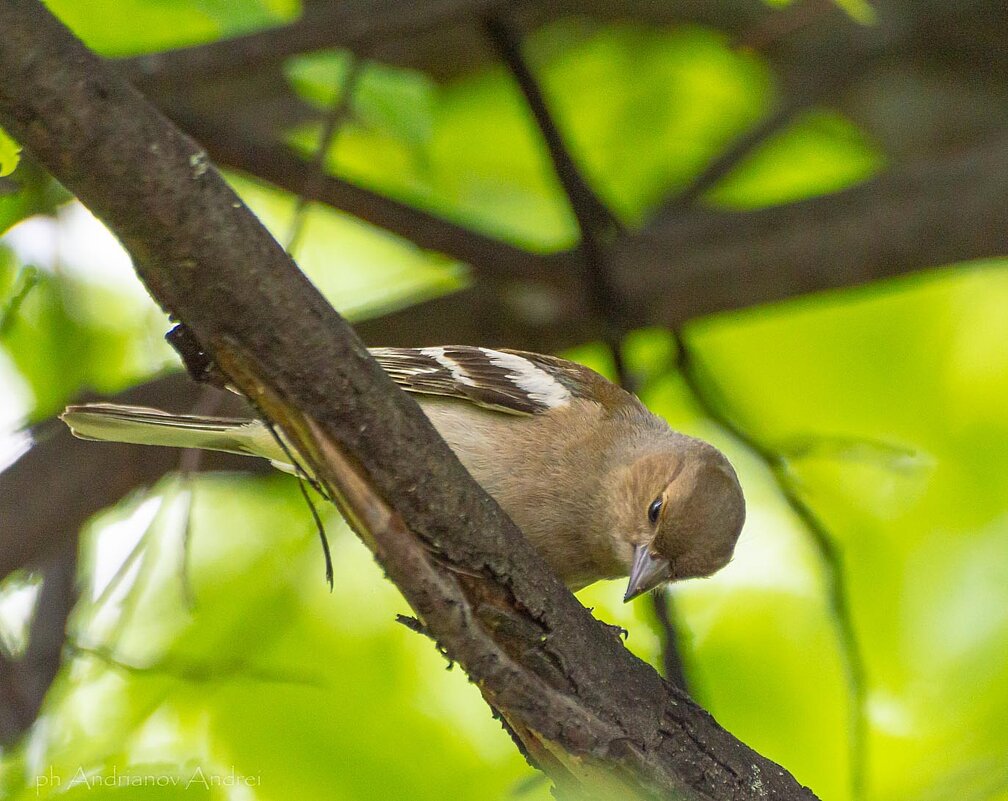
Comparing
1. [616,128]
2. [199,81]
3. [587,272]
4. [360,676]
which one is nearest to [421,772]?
[360,676]

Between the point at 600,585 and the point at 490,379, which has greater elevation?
the point at 490,379

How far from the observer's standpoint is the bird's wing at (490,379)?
194 inches

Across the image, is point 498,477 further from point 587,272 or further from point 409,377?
point 587,272

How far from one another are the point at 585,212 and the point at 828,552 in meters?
2.07

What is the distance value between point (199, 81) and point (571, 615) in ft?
11.7

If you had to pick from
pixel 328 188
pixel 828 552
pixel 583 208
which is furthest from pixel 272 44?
pixel 828 552

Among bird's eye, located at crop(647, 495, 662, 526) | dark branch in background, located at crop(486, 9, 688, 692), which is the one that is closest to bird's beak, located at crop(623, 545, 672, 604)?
bird's eye, located at crop(647, 495, 662, 526)

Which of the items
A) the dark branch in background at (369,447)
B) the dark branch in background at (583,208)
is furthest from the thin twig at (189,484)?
the dark branch in background at (583,208)

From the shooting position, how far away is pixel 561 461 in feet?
15.5

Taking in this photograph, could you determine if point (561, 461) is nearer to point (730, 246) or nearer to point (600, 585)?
point (600, 585)

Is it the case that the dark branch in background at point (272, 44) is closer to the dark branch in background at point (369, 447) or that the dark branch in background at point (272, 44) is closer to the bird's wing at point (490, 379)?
the bird's wing at point (490, 379)

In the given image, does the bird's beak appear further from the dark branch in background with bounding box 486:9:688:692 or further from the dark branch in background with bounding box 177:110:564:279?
the dark branch in background with bounding box 177:110:564:279

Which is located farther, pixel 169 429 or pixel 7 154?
pixel 169 429

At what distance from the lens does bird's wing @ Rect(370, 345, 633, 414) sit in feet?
16.1
